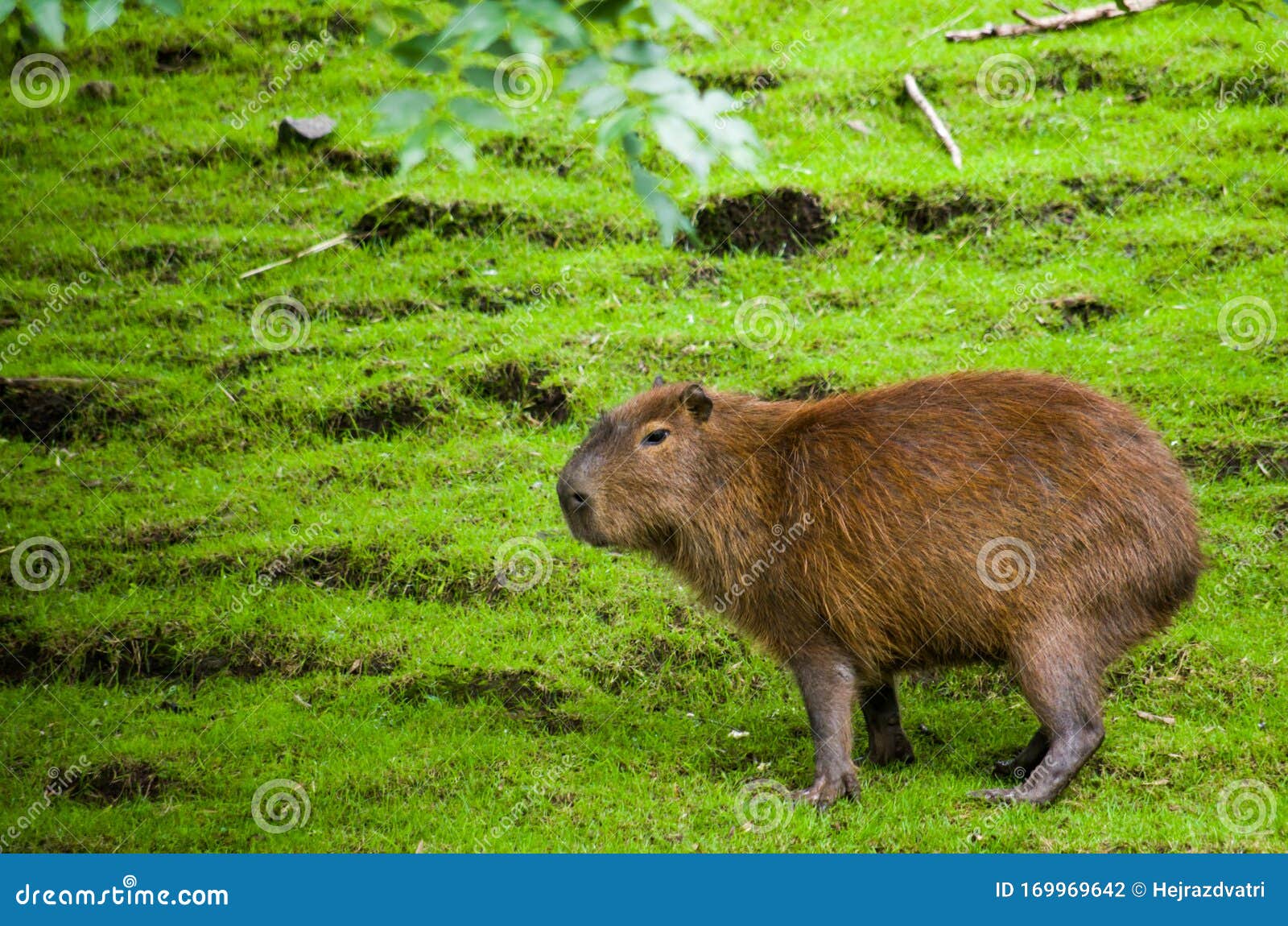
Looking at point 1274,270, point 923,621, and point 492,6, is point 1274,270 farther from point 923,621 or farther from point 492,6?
point 492,6

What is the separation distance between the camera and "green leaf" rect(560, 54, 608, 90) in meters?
3.03

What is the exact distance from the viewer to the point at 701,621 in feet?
24.5

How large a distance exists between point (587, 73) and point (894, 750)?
167 inches

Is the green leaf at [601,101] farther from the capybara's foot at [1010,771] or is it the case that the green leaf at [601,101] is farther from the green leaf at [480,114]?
the capybara's foot at [1010,771]
